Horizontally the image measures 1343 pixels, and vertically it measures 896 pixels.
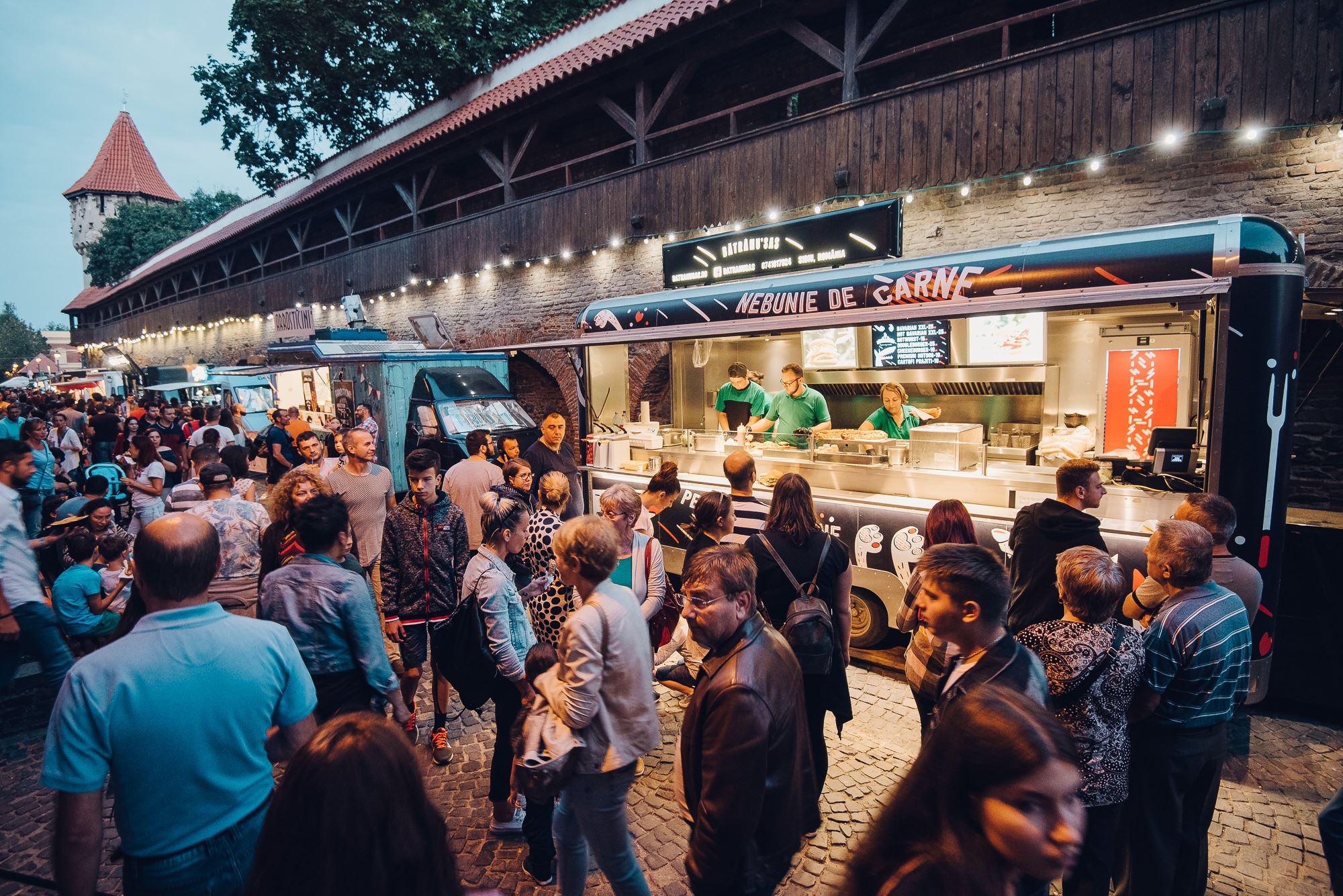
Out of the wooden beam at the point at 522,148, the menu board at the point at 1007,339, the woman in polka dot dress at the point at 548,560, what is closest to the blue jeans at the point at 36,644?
the woman in polka dot dress at the point at 548,560

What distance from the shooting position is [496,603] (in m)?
3.33

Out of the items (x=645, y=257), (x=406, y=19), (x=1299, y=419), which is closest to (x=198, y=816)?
(x=1299, y=419)

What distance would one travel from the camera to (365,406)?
13453 millimetres

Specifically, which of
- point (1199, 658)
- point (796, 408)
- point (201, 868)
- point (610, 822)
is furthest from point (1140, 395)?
point (201, 868)

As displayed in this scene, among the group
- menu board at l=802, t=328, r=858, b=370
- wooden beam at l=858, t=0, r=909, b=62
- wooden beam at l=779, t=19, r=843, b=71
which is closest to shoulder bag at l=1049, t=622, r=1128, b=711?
menu board at l=802, t=328, r=858, b=370

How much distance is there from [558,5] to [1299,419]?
80.0 ft

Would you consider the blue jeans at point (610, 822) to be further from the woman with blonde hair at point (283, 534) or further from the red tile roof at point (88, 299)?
the red tile roof at point (88, 299)

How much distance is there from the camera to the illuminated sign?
271 inches

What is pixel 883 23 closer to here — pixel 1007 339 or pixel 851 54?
pixel 851 54

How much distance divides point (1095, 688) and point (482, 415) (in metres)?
11.6

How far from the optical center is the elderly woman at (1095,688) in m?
2.56

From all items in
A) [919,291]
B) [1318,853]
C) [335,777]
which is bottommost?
[1318,853]

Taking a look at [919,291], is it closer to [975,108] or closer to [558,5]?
[975,108]

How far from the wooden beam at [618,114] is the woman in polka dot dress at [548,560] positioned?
32.0 ft
